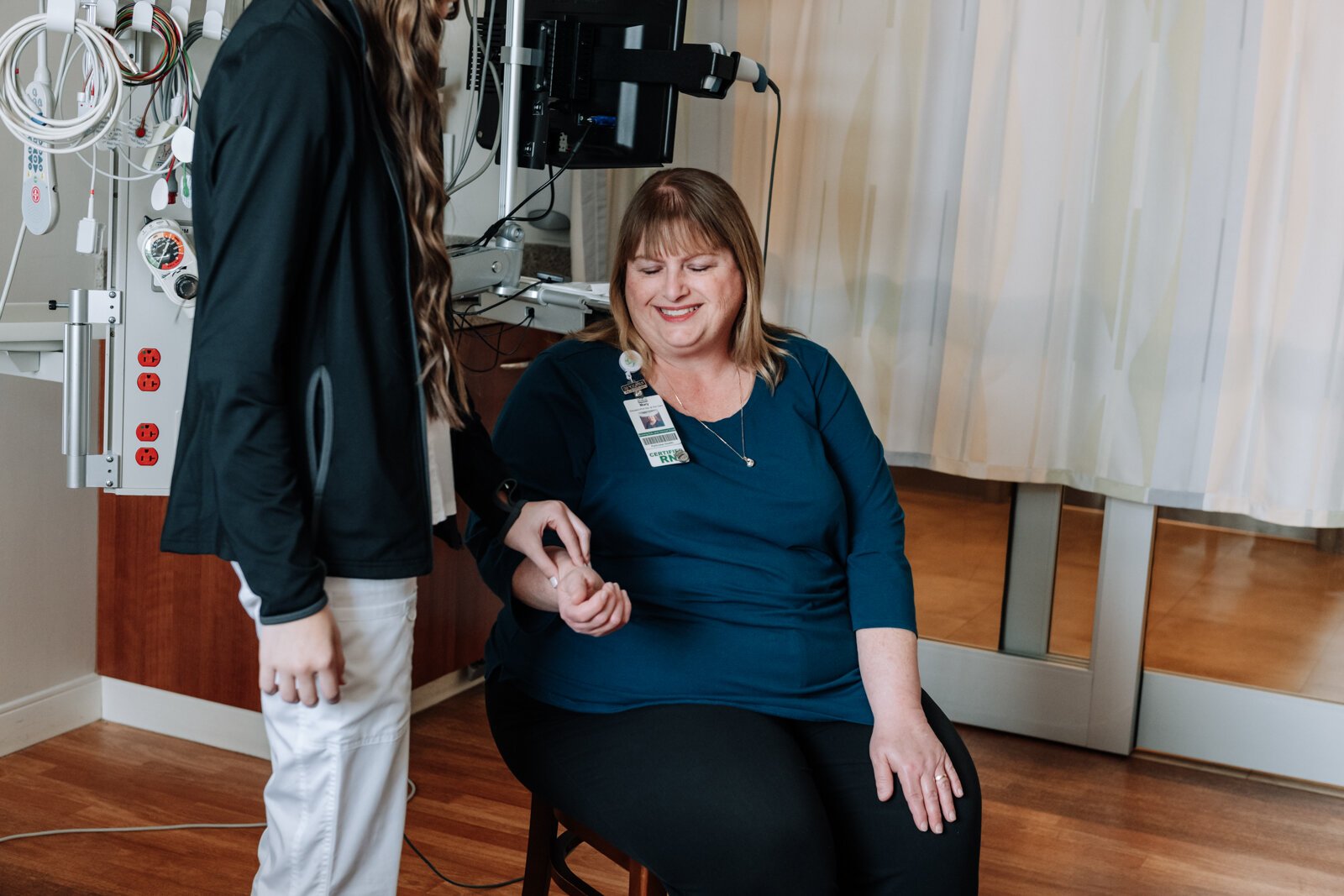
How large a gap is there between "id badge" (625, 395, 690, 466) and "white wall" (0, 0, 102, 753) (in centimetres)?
144

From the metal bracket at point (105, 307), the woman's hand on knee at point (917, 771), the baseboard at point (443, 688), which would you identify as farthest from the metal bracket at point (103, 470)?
the woman's hand on knee at point (917, 771)

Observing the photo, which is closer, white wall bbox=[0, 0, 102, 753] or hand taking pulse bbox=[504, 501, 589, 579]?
hand taking pulse bbox=[504, 501, 589, 579]

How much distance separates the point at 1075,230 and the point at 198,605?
1.95m

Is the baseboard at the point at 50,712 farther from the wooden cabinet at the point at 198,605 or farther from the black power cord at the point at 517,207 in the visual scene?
the black power cord at the point at 517,207

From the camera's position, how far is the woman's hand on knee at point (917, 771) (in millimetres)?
1416

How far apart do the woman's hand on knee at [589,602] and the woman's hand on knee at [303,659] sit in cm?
31

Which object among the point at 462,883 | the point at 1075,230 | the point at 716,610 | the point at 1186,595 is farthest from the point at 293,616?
the point at 1186,595

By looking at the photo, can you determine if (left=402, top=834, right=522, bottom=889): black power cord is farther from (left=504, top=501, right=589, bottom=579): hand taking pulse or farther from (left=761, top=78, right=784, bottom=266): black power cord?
(left=761, top=78, right=784, bottom=266): black power cord

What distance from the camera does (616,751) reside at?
4.59 ft

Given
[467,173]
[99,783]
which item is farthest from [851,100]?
[99,783]

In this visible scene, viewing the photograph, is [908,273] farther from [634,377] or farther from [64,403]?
[64,403]

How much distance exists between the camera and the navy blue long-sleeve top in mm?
1512

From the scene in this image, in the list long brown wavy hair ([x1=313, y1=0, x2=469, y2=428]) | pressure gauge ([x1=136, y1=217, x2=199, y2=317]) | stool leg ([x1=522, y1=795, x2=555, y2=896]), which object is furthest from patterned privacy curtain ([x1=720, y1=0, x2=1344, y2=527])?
long brown wavy hair ([x1=313, y1=0, x2=469, y2=428])

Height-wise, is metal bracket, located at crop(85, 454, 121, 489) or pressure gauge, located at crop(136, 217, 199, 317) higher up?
pressure gauge, located at crop(136, 217, 199, 317)
